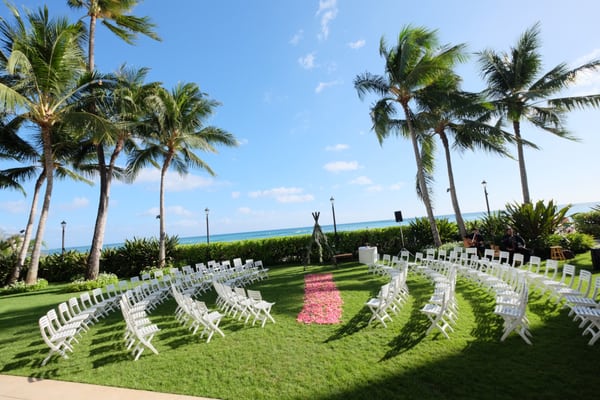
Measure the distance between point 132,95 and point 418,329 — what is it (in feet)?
52.8

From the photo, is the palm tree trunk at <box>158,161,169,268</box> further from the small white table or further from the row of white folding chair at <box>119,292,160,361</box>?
the small white table

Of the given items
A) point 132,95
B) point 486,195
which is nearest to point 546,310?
point 132,95

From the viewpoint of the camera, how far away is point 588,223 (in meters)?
14.8

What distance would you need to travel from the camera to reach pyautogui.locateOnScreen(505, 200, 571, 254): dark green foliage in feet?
40.0

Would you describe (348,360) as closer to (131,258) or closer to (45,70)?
(45,70)

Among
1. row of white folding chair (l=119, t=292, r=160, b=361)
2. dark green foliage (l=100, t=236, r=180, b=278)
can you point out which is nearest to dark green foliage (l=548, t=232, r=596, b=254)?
row of white folding chair (l=119, t=292, r=160, b=361)

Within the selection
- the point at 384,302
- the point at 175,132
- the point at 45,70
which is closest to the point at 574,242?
the point at 384,302

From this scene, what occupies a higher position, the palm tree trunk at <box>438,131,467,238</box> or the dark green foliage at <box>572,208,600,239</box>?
the palm tree trunk at <box>438,131,467,238</box>

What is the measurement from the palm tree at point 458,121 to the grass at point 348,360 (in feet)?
31.2

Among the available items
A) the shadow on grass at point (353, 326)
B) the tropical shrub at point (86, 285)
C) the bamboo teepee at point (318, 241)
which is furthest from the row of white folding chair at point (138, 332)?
the bamboo teepee at point (318, 241)

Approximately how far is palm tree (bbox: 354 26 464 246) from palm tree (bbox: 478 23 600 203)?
476cm

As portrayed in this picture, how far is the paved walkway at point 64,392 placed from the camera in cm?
385

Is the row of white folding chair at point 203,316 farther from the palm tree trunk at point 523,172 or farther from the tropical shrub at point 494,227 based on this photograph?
the palm tree trunk at point 523,172

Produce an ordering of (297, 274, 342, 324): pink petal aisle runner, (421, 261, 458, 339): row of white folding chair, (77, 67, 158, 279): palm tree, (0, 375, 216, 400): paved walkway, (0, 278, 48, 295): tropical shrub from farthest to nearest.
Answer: (0, 278, 48, 295): tropical shrub, (77, 67, 158, 279): palm tree, (297, 274, 342, 324): pink petal aisle runner, (421, 261, 458, 339): row of white folding chair, (0, 375, 216, 400): paved walkway
